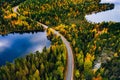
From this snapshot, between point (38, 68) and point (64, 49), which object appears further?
point (64, 49)

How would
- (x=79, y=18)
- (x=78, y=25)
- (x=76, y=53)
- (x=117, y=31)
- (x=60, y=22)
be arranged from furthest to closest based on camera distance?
(x=79, y=18), (x=60, y=22), (x=78, y=25), (x=117, y=31), (x=76, y=53)

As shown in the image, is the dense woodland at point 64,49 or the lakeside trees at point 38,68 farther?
the dense woodland at point 64,49

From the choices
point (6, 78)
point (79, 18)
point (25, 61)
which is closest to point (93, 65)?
point (25, 61)

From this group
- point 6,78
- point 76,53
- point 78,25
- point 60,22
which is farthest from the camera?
point 60,22

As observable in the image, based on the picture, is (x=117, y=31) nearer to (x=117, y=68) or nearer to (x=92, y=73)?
(x=117, y=68)

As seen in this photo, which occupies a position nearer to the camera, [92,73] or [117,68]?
[92,73]

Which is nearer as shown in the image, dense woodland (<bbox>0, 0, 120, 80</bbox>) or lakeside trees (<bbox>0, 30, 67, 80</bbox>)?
lakeside trees (<bbox>0, 30, 67, 80</bbox>)

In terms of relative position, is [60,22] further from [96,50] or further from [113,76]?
[113,76]
